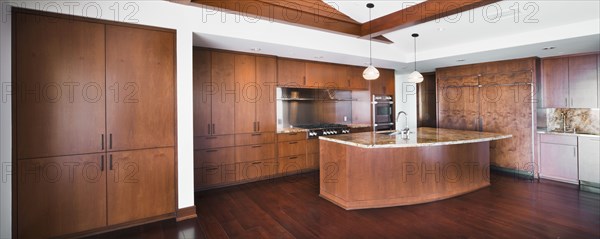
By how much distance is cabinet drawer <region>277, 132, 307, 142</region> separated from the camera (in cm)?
491

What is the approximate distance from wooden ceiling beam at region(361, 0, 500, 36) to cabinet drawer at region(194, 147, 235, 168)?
2.90m

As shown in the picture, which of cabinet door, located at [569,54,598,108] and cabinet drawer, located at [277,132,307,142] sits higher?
cabinet door, located at [569,54,598,108]

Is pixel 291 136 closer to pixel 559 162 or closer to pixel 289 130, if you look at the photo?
pixel 289 130

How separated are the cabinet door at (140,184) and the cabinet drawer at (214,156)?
102 centimetres

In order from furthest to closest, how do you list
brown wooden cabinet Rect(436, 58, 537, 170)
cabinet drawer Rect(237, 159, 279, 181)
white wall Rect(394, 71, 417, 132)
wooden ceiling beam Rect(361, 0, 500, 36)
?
white wall Rect(394, 71, 417, 132), brown wooden cabinet Rect(436, 58, 537, 170), cabinet drawer Rect(237, 159, 279, 181), wooden ceiling beam Rect(361, 0, 500, 36)

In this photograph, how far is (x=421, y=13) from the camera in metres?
3.37

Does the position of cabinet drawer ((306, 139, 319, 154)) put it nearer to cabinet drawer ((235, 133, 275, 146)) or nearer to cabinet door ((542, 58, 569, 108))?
cabinet drawer ((235, 133, 275, 146))

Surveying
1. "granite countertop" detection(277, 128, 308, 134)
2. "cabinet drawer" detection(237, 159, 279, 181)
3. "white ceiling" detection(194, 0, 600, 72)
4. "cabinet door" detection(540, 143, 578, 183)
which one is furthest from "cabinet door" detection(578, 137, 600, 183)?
"cabinet drawer" detection(237, 159, 279, 181)

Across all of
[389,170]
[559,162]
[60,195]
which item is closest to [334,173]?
[389,170]

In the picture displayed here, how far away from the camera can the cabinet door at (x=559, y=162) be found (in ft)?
14.5

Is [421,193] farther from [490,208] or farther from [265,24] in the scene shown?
[265,24]

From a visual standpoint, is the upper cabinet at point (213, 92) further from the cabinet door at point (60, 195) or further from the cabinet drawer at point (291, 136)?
the cabinet door at point (60, 195)

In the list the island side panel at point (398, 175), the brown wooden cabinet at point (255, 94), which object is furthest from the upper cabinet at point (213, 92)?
the island side panel at point (398, 175)

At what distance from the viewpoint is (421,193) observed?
3.52m
